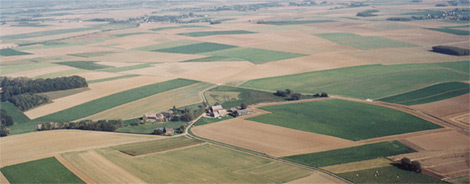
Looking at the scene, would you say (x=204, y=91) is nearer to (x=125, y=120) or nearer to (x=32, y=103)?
(x=125, y=120)

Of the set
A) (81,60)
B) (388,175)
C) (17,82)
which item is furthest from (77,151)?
(81,60)

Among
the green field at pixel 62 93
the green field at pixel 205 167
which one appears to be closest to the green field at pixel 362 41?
the green field at pixel 62 93

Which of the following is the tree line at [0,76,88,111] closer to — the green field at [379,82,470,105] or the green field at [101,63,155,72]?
the green field at [101,63,155,72]

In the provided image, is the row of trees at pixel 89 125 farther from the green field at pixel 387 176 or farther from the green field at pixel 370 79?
the green field at pixel 387 176

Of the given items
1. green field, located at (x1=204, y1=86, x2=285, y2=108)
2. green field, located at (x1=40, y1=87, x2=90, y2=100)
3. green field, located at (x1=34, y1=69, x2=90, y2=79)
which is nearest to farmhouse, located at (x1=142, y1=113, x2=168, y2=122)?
green field, located at (x1=204, y1=86, x2=285, y2=108)

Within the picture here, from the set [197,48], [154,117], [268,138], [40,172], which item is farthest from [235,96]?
[197,48]

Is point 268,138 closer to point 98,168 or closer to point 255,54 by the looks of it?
point 98,168
